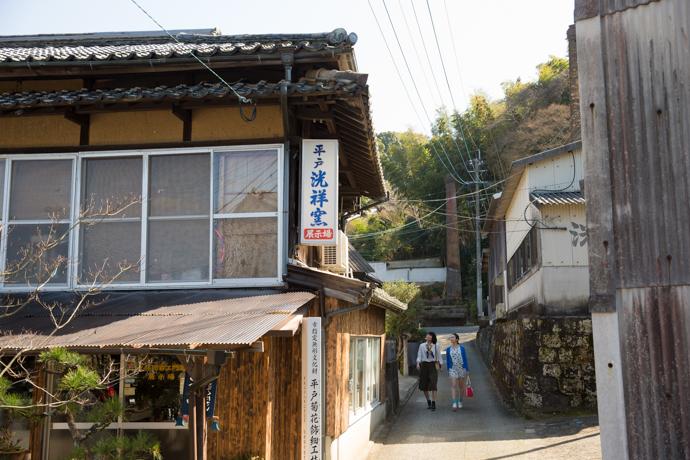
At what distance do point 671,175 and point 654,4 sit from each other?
1.63 m

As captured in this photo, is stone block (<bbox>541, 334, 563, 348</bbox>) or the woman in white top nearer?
stone block (<bbox>541, 334, 563, 348</bbox>)

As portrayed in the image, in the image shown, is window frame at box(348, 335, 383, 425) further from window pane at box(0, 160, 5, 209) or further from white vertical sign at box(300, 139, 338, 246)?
window pane at box(0, 160, 5, 209)

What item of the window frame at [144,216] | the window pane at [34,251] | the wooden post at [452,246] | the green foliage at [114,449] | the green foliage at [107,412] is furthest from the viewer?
the wooden post at [452,246]

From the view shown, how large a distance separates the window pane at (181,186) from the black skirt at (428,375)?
10423 millimetres

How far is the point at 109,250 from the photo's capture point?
9625mm

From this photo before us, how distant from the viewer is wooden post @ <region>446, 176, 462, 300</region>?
1759 inches

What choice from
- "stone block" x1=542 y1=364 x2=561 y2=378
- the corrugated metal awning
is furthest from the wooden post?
the corrugated metal awning

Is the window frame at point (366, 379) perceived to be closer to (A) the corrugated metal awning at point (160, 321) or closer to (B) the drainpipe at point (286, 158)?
(B) the drainpipe at point (286, 158)

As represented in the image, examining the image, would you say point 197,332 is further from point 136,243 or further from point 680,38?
point 680,38

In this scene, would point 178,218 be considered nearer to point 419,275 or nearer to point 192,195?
point 192,195

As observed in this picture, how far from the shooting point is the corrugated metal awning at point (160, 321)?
643 centimetres

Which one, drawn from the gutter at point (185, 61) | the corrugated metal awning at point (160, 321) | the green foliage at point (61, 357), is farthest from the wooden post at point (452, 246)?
the green foliage at point (61, 357)

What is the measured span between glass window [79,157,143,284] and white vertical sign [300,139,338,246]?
2.53 m

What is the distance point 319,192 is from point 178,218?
86.1 inches
